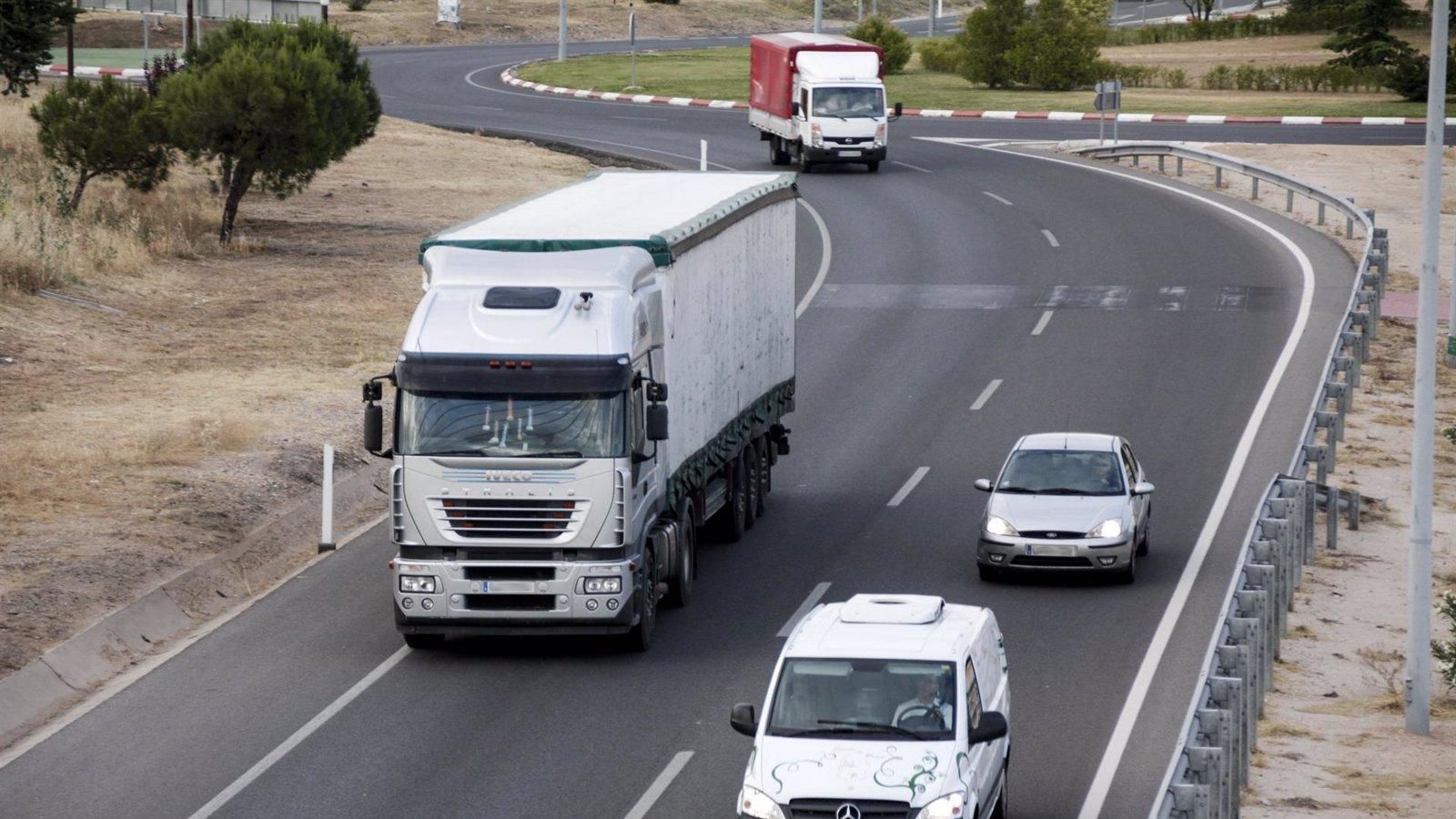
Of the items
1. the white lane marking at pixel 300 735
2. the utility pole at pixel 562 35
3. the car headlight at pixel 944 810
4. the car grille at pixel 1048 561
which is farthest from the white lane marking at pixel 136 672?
the utility pole at pixel 562 35

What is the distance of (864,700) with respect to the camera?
13.2 meters

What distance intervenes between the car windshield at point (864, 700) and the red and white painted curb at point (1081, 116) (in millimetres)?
50975

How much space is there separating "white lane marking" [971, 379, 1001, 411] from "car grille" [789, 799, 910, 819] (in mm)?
17616

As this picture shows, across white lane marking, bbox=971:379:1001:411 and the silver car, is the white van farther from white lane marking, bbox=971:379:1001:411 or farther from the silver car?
white lane marking, bbox=971:379:1001:411

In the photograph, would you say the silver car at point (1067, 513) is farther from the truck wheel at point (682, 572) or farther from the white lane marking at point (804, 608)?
the truck wheel at point (682, 572)

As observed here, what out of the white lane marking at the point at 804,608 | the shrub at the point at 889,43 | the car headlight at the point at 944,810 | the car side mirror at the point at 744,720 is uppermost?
the shrub at the point at 889,43

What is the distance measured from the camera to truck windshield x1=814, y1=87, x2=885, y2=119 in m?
52.2

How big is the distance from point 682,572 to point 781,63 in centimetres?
3665

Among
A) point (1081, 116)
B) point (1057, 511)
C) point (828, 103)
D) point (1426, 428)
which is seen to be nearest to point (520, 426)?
point (1057, 511)

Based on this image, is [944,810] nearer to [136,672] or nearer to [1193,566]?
[136,672]

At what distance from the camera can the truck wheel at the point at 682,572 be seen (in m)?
19.8

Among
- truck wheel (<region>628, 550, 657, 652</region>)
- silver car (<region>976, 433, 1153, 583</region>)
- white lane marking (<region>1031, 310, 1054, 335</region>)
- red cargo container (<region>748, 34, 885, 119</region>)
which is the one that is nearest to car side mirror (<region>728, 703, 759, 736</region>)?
truck wheel (<region>628, 550, 657, 652</region>)

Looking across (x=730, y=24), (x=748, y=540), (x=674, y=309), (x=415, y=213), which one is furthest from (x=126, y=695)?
(x=730, y=24)

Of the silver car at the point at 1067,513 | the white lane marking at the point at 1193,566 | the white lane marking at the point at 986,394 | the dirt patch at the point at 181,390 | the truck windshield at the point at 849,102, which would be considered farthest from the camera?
the truck windshield at the point at 849,102
